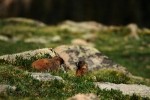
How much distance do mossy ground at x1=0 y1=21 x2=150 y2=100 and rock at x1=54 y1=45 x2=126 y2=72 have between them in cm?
139

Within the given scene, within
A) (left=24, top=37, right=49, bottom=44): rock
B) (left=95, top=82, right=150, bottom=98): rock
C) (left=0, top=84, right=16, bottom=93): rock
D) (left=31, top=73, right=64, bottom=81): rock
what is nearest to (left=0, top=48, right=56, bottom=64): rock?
(left=31, top=73, right=64, bottom=81): rock

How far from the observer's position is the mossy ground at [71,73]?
19.1 metres

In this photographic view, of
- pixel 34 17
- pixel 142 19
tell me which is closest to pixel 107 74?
pixel 142 19

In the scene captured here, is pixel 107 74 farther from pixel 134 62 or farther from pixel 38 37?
pixel 38 37

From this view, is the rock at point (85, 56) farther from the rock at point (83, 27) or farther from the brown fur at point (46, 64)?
the rock at point (83, 27)

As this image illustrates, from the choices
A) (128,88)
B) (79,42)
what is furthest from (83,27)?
(128,88)

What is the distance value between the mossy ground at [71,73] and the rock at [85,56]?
4.56ft

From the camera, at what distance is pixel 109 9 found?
6850 cm

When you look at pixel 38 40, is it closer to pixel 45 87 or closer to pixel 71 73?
pixel 71 73

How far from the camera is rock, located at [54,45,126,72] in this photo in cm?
2764

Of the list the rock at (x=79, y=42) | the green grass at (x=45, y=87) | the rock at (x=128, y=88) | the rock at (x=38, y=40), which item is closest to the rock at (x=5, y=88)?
the green grass at (x=45, y=87)

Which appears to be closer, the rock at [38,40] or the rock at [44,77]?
the rock at [44,77]

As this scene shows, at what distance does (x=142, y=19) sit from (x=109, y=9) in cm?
514

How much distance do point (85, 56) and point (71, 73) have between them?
550 cm
